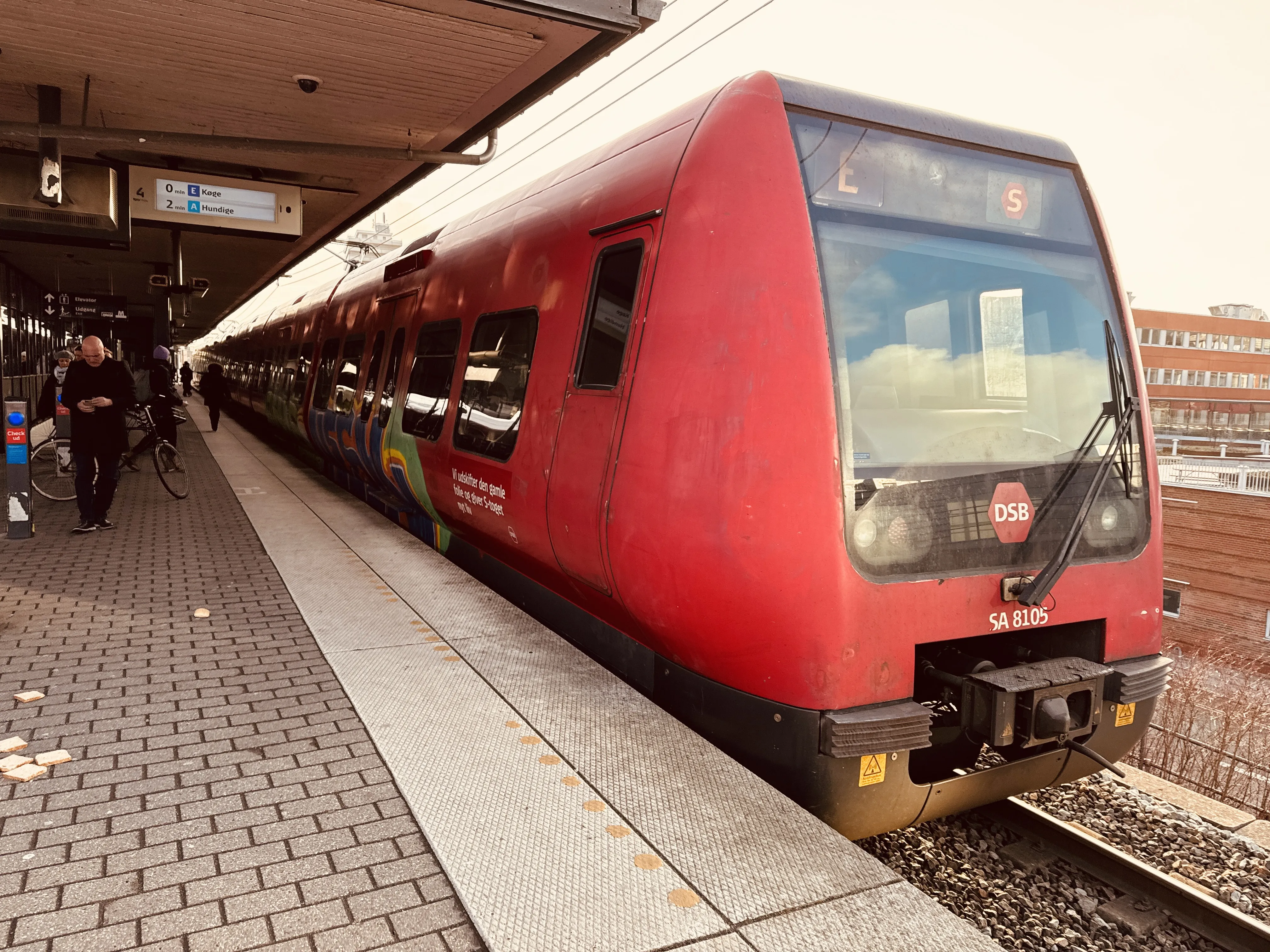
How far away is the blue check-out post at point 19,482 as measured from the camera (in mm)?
7453

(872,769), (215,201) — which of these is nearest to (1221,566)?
(215,201)

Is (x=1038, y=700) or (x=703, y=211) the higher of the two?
(x=703, y=211)

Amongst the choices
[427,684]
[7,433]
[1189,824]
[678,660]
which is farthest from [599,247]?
[7,433]

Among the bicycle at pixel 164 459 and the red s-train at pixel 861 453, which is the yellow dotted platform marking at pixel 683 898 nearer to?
the red s-train at pixel 861 453

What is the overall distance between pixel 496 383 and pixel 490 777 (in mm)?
2784

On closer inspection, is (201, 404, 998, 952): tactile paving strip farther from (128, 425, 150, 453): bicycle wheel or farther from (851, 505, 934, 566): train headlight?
(128, 425, 150, 453): bicycle wheel

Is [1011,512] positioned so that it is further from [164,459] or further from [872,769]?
[164,459]

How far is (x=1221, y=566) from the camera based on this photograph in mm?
31625

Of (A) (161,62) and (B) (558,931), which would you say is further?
(A) (161,62)

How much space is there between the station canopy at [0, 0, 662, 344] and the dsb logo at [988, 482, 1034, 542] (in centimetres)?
387

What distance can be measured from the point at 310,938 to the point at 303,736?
4.63 feet

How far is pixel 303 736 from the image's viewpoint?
3.64 m

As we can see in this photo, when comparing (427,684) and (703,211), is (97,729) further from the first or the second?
(703,211)

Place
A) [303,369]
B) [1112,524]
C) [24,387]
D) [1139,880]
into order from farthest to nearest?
[24,387]
[303,369]
[1112,524]
[1139,880]
